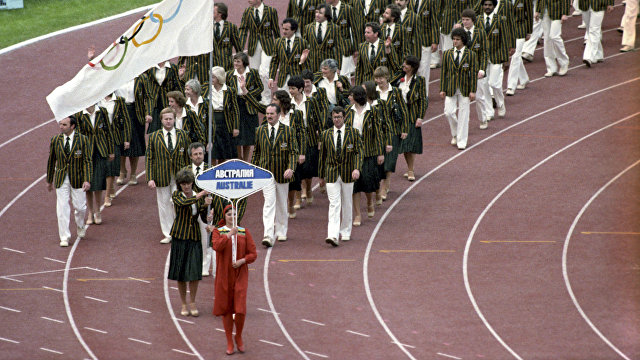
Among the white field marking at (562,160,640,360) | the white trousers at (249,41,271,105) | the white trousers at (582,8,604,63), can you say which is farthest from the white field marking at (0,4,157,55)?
the white field marking at (562,160,640,360)

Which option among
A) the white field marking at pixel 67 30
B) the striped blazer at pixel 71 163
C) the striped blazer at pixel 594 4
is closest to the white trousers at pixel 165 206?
→ the striped blazer at pixel 71 163

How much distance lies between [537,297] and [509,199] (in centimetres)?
360

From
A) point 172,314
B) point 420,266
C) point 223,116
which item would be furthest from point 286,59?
point 172,314

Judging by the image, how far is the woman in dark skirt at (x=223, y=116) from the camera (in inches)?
805

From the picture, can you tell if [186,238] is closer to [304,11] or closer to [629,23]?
[304,11]

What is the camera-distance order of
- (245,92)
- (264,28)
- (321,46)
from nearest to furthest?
(245,92) < (321,46) < (264,28)

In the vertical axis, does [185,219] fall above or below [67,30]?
below

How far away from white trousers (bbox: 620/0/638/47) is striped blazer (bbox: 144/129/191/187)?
1195 centimetres

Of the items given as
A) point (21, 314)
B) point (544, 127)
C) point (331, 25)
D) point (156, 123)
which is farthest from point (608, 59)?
point (21, 314)

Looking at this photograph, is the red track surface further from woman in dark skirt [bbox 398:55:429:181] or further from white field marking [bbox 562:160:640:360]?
woman in dark skirt [bbox 398:55:429:181]

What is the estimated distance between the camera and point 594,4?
25.6 meters

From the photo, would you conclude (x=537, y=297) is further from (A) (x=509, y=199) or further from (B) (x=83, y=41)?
(B) (x=83, y=41)

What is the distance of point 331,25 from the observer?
23141mm

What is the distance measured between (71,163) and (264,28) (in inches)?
262
